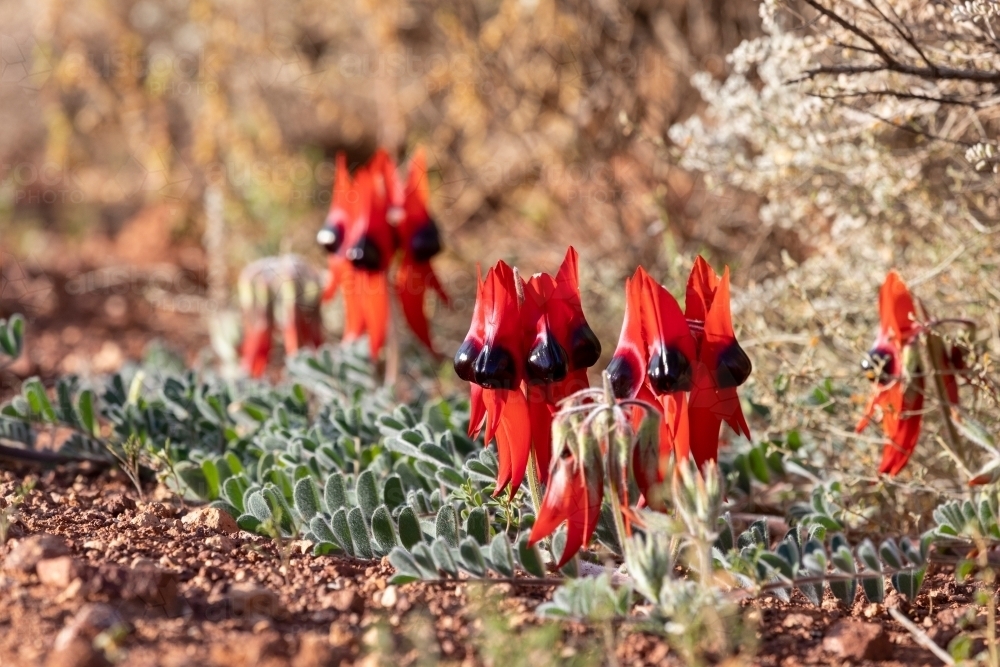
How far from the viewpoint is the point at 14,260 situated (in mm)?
5098

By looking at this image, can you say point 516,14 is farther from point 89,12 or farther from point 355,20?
point 89,12

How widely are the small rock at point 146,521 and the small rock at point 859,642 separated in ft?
3.73

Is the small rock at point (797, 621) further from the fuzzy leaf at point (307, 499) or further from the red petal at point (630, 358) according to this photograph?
the fuzzy leaf at point (307, 499)

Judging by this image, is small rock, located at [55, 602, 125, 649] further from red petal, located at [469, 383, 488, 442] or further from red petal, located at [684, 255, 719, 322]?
red petal, located at [684, 255, 719, 322]

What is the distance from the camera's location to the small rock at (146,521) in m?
2.11

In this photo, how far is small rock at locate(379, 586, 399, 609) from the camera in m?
1.78

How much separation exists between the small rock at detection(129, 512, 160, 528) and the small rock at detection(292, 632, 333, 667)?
0.64 metres

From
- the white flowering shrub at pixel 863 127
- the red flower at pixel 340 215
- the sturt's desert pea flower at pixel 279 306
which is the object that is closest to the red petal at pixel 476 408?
the white flowering shrub at pixel 863 127

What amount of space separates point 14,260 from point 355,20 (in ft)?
5.69

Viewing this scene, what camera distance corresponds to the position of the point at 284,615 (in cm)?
173

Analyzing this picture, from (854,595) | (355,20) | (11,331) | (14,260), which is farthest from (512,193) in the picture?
(854,595)

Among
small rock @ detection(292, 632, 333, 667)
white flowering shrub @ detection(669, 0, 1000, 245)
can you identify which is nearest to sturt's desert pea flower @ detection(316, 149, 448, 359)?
white flowering shrub @ detection(669, 0, 1000, 245)

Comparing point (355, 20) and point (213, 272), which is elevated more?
point (355, 20)

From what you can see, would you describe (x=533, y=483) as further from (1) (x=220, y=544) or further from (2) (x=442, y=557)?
(1) (x=220, y=544)
